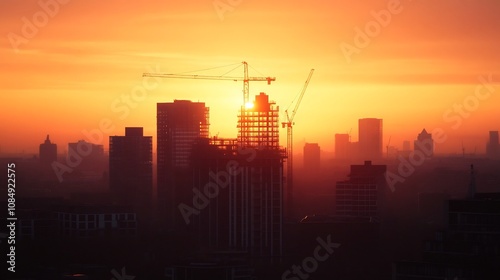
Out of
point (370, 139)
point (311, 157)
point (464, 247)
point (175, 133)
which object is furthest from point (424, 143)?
point (464, 247)

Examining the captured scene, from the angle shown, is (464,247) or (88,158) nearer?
(464,247)

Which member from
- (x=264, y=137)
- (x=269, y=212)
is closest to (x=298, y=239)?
(x=269, y=212)

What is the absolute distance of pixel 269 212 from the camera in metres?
61.1

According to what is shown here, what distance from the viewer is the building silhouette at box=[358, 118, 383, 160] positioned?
118 m

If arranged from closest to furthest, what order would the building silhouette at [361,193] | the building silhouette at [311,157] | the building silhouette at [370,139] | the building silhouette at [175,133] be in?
the building silhouette at [361,193]
the building silhouette at [175,133]
the building silhouette at [370,139]
the building silhouette at [311,157]

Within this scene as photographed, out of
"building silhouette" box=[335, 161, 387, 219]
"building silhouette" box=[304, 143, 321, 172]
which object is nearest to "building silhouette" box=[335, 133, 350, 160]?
"building silhouette" box=[304, 143, 321, 172]

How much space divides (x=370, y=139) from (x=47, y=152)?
108 ft

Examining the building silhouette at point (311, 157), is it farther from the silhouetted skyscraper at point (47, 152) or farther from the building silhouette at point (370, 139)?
the silhouetted skyscraper at point (47, 152)

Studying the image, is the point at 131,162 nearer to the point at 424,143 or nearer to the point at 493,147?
the point at 424,143

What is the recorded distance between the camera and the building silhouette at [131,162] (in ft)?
289

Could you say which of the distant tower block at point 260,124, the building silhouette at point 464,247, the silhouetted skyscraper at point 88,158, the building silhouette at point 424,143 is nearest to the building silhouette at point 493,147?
the building silhouette at point 424,143

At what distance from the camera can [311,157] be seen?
12681 centimetres

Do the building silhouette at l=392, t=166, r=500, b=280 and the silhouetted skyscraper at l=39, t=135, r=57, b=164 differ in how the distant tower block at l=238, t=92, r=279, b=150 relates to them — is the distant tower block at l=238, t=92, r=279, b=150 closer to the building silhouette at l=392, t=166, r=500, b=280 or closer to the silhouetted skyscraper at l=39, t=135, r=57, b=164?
the building silhouette at l=392, t=166, r=500, b=280

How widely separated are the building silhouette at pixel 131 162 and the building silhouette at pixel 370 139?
3060cm
